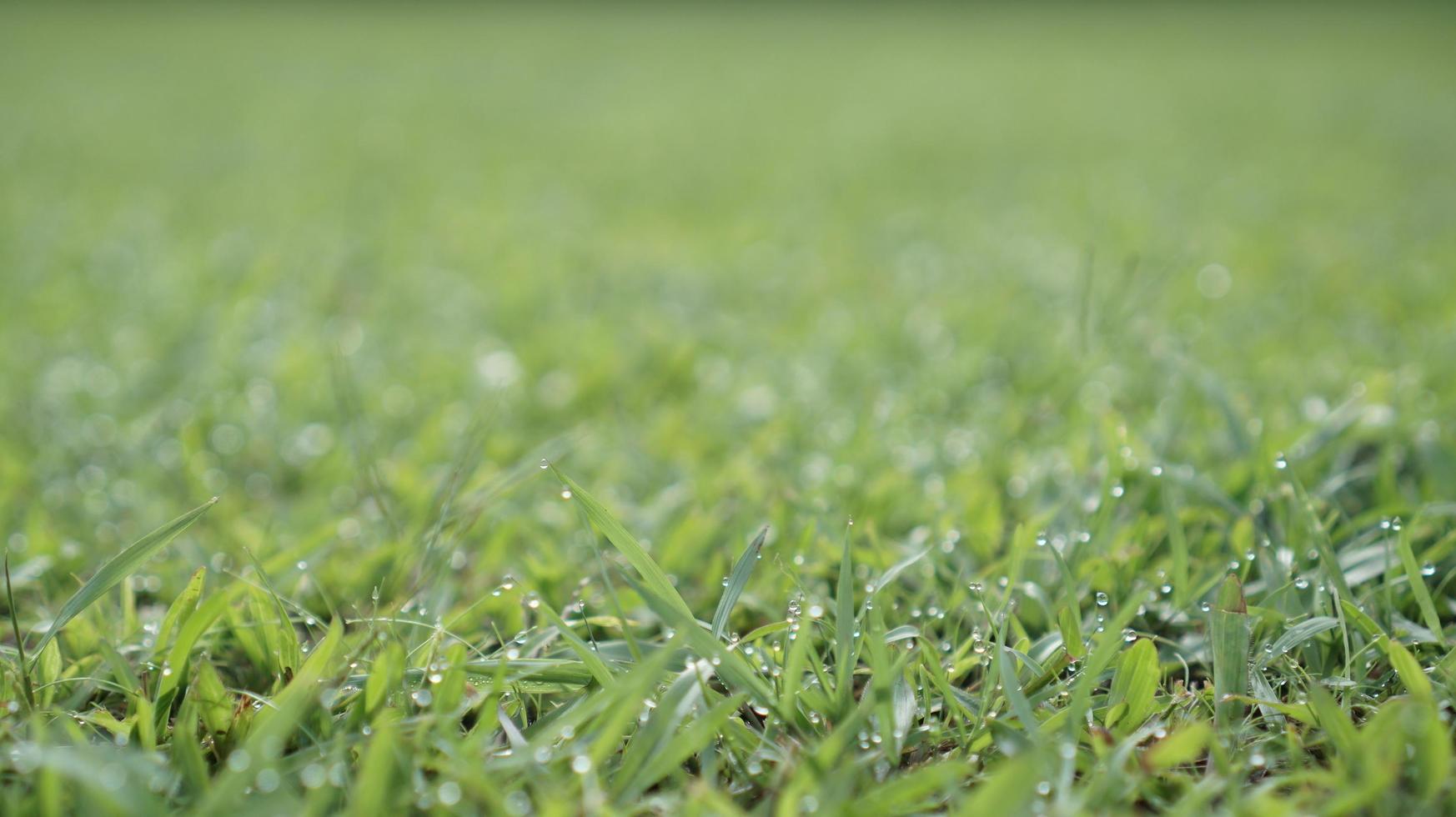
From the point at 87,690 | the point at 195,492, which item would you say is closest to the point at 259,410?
the point at 195,492

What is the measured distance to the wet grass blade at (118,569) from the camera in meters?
0.89

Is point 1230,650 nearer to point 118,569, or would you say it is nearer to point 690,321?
point 118,569

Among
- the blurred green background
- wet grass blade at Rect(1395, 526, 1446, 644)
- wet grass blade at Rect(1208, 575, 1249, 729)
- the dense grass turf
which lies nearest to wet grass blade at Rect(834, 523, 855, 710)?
the dense grass turf

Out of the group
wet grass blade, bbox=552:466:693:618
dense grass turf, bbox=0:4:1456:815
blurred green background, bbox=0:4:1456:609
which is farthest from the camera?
blurred green background, bbox=0:4:1456:609

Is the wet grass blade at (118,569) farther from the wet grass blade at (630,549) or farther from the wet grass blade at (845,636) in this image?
the wet grass blade at (845,636)

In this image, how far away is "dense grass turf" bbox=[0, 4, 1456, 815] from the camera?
798 mm

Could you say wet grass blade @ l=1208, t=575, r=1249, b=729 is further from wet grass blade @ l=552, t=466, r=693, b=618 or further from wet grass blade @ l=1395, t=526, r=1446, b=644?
wet grass blade @ l=552, t=466, r=693, b=618

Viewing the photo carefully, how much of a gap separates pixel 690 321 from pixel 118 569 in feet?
4.51

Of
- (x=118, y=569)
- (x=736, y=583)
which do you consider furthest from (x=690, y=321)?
(x=118, y=569)

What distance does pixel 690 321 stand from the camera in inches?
84.0

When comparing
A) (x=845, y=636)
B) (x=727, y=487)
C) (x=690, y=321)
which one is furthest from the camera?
(x=690, y=321)

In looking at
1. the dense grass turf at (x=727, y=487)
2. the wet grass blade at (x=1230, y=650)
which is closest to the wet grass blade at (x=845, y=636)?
the dense grass turf at (x=727, y=487)

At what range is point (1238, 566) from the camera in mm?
1043

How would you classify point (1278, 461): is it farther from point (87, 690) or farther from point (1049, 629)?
point (87, 690)
